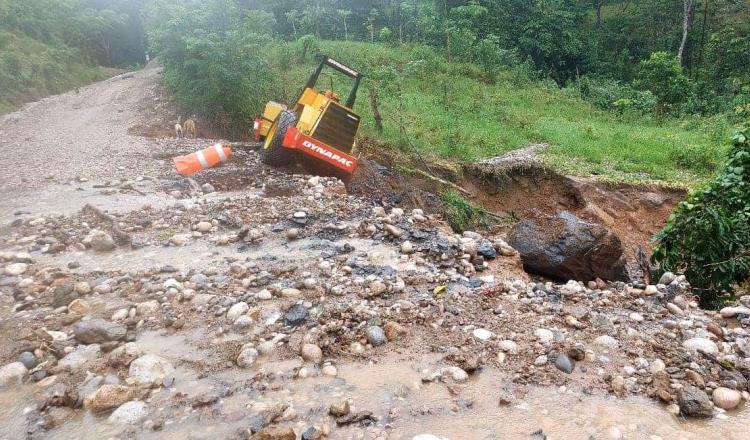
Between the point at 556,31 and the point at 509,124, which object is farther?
the point at 556,31

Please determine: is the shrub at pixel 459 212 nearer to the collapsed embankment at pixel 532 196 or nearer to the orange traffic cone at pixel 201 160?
the collapsed embankment at pixel 532 196

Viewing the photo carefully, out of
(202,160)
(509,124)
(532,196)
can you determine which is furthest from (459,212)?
(509,124)

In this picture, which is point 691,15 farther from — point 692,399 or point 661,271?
point 692,399

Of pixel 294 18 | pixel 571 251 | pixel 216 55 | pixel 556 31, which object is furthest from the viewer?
pixel 294 18

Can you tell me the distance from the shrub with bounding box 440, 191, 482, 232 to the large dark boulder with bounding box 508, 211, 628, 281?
86.3 inches

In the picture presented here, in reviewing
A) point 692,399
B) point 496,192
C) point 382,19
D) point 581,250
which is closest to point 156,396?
point 692,399

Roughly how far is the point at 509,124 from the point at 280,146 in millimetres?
8147

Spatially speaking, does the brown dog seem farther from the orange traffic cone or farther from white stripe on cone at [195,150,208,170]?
white stripe on cone at [195,150,208,170]

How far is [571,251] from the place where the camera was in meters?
6.06

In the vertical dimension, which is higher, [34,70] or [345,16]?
[345,16]

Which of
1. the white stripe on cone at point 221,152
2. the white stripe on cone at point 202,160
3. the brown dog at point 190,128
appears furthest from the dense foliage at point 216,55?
the white stripe on cone at point 202,160

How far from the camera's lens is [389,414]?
9.70 feet

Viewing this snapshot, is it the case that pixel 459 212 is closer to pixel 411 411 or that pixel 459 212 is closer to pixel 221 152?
pixel 221 152

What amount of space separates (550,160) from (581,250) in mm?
5040
